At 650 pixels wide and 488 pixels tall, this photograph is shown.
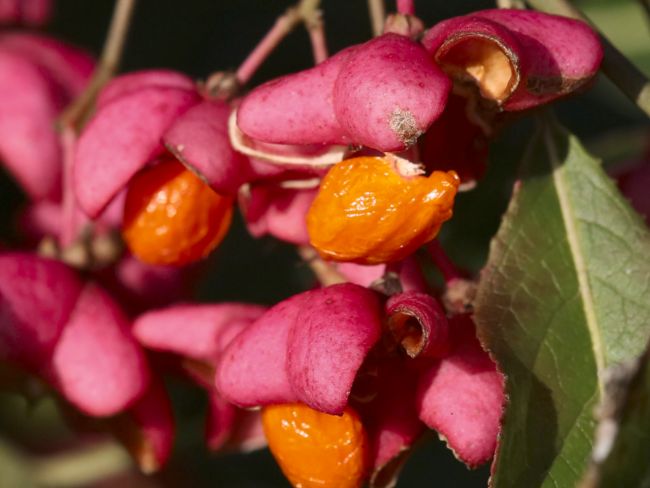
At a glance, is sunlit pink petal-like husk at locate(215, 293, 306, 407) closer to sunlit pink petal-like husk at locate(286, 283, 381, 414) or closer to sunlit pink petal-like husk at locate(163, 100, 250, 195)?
sunlit pink petal-like husk at locate(286, 283, 381, 414)

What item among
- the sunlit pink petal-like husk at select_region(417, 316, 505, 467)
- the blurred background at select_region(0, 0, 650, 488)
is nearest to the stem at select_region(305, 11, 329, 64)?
the sunlit pink petal-like husk at select_region(417, 316, 505, 467)

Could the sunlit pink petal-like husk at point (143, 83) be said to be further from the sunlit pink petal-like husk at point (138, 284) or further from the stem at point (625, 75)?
the stem at point (625, 75)

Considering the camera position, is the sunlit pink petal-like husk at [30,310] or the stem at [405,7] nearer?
the stem at [405,7]

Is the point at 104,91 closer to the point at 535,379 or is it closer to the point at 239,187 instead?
the point at 239,187

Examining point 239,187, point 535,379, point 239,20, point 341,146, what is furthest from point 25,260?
point 239,20

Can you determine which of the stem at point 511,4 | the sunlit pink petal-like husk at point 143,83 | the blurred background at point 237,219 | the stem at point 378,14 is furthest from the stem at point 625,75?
the blurred background at point 237,219

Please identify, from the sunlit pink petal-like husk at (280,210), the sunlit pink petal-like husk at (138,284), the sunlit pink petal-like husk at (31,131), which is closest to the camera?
the sunlit pink petal-like husk at (280,210)

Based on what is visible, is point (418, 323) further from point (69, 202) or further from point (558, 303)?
A: point (69, 202)
